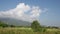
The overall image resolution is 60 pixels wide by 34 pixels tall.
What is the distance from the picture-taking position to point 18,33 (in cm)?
1750

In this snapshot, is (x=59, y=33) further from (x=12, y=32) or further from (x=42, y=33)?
(x=12, y=32)

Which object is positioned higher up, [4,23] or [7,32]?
[4,23]

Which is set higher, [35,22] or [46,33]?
[35,22]

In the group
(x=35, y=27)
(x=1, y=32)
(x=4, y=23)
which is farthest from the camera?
(x=4, y=23)

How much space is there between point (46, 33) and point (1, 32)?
19.0 feet

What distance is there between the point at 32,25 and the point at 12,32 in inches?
332

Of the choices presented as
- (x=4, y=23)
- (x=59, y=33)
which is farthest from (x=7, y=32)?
(x=4, y=23)

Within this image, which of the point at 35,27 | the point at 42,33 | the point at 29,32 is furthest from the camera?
the point at 35,27

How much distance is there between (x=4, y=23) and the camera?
30.9 metres

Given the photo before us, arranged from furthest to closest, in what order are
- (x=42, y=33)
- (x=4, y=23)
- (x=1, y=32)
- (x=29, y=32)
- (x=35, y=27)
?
1. (x=4, y=23)
2. (x=35, y=27)
3. (x=42, y=33)
4. (x=29, y=32)
5. (x=1, y=32)

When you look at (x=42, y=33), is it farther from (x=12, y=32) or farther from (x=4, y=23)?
(x=4, y=23)

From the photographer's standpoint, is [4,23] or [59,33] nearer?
[59,33]

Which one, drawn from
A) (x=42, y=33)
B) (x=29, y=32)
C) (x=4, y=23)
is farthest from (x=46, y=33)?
(x=4, y=23)

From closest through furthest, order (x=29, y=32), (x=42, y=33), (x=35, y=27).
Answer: (x=29, y=32) < (x=42, y=33) < (x=35, y=27)
